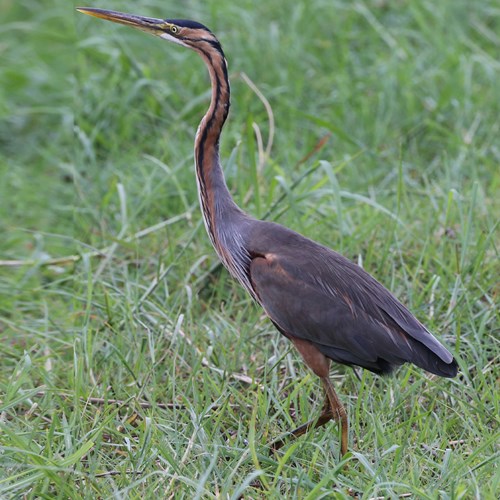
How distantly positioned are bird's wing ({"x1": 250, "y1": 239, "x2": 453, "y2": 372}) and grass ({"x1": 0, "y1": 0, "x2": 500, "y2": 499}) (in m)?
0.23

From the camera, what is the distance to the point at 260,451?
391cm

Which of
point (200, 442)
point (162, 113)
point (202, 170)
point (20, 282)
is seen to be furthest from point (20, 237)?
point (200, 442)

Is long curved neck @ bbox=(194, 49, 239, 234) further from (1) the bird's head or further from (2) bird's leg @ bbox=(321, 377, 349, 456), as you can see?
(2) bird's leg @ bbox=(321, 377, 349, 456)

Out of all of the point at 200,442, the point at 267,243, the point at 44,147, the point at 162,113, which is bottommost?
the point at 44,147

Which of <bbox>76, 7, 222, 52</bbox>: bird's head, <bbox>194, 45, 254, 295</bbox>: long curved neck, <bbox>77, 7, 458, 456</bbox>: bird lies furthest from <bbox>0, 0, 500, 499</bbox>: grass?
<bbox>76, 7, 222, 52</bbox>: bird's head

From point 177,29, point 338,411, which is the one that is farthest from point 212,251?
point 338,411

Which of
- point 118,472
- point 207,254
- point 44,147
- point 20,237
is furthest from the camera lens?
point 44,147

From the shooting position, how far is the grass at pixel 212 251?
12.4ft

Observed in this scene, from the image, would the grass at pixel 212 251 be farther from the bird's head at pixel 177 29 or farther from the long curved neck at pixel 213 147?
the bird's head at pixel 177 29

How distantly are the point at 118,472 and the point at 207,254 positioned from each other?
1.63 m

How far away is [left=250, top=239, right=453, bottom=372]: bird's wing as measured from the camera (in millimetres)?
3902

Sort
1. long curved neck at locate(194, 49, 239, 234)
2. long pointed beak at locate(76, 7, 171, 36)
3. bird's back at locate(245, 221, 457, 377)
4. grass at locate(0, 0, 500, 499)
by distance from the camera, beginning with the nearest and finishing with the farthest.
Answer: grass at locate(0, 0, 500, 499), bird's back at locate(245, 221, 457, 377), long curved neck at locate(194, 49, 239, 234), long pointed beak at locate(76, 7, 171, 36)

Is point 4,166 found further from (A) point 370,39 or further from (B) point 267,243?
(B) point 267,243

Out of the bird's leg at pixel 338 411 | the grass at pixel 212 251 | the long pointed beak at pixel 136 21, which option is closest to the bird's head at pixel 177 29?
the long pointed beak at pixel 136 21
